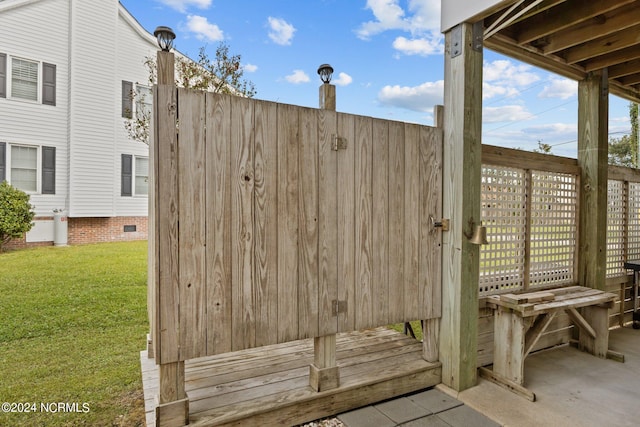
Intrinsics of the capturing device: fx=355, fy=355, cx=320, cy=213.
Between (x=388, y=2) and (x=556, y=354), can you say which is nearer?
(x=556, y=354)

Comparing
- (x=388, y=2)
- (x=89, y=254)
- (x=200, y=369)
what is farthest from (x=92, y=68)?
(x=200, y=369)

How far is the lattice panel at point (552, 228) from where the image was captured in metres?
3.18

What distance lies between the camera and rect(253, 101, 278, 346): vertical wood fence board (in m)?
1.99

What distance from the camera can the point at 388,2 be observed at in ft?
22.3

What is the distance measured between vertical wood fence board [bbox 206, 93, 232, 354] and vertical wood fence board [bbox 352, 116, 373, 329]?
82cm

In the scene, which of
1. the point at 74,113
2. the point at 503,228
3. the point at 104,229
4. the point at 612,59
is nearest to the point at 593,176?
the point at 612,59

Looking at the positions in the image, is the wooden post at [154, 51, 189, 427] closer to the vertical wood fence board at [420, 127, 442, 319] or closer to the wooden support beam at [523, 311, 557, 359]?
the vertical wood fence board at [420, 127, 442, 319]

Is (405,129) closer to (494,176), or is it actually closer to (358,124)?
(358,124)

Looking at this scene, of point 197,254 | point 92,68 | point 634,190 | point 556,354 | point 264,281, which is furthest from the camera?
point 92,68

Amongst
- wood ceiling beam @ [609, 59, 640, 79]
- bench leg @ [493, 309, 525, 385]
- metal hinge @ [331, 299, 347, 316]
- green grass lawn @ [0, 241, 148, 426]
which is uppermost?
wood ceiling beam @ [609, 59, 640, 79]

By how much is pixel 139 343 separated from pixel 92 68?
838cm

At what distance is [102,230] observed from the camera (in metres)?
9.27

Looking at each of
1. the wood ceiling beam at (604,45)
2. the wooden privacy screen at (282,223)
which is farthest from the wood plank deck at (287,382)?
the wood ceiling beam at (604,45)

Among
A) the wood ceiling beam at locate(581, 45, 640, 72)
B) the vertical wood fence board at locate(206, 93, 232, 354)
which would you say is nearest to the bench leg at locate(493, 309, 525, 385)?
the vertical wood fence board at locate(206, 93, 232, 354)
